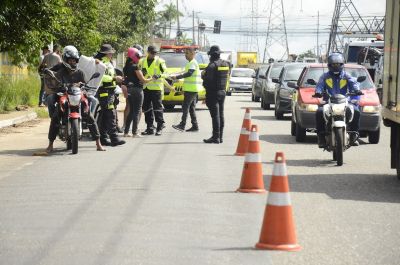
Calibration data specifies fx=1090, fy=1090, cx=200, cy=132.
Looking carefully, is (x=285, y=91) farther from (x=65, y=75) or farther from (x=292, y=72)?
(x=65, y=75)

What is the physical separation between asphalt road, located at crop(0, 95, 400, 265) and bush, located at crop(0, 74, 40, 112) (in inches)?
419

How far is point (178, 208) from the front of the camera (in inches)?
436

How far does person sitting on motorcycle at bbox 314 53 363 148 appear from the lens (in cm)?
1695

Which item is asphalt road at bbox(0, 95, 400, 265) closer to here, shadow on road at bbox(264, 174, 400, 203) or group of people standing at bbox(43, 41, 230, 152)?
shadow on road at bbox(264, 174, 400, 203)

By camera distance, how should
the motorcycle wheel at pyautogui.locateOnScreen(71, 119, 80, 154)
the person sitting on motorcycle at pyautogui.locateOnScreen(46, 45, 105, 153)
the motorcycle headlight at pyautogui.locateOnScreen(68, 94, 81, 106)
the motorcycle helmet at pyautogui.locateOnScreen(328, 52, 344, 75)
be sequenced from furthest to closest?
1. the person sitting on motorcycle at pyautogui.locateOnScreen(46, 45, 105, 153)
2. the motorcycle headlight at pyautogui.locateOnScreen(68, 94, 81, 106)
3. the motorcycle wheel at pyautogui.locateOnScreen(71, 119, 80, 154)
4. the motorcycle helmet at pyautogui.locateOnScreen(328, 52, 344, 75)

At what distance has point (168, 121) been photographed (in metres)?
27.8

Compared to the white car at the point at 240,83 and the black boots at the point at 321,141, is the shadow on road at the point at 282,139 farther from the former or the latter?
the white car at the point at 240,83

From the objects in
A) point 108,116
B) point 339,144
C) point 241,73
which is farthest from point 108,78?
point 241,73

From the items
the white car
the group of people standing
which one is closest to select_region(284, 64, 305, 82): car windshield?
the group of people standing

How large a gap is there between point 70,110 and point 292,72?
13.9 m

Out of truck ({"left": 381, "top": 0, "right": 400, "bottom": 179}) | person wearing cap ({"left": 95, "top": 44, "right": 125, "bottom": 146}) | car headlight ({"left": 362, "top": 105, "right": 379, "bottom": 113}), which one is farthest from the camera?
car headlight ({"left": 362, "top": 105, "right": 379, "bottom": 113})

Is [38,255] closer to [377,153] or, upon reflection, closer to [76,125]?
[76,125]

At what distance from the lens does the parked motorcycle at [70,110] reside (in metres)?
17.3

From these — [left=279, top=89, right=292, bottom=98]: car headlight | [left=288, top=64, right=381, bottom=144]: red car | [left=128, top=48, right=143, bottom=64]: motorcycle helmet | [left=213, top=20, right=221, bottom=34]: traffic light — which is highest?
[left=128, top=48, right=143, bottom=64]: motorcycle helmet
